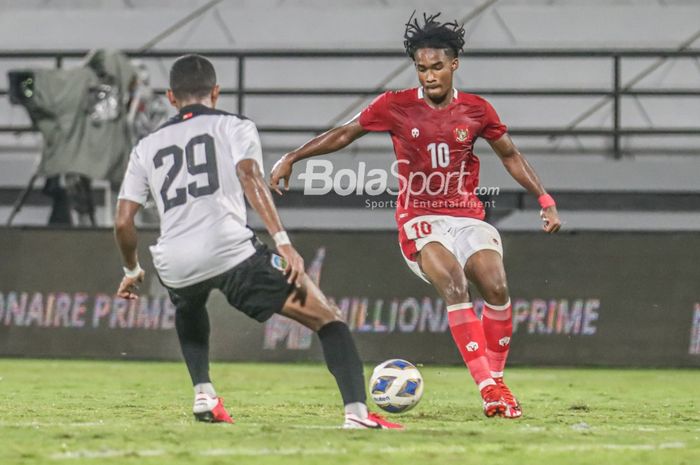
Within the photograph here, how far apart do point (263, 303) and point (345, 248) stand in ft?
20.5

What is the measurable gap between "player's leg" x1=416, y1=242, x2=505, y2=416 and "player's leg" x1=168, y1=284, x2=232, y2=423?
163cm

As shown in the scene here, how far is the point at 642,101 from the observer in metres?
16.9

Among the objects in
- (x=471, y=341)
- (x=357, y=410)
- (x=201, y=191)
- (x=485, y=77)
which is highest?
(x=485, y=77)

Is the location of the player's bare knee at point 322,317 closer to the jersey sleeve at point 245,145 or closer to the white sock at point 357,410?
the white sock at point 357,410

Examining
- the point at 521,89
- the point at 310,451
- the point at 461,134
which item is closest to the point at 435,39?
the point at 461,134

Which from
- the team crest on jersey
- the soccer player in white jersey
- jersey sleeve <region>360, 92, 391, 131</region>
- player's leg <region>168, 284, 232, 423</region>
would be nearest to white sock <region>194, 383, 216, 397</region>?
player's leg <region>168, 284, 232, 423</region>

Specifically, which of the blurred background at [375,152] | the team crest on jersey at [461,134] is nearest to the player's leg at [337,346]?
the team crest on jersey at [461,134]

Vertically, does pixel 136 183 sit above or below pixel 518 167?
below

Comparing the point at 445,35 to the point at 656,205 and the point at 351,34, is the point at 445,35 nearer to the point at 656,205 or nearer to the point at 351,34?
the point at 656,205

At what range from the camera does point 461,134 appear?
859cm

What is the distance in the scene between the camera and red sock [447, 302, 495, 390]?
812 centimetres

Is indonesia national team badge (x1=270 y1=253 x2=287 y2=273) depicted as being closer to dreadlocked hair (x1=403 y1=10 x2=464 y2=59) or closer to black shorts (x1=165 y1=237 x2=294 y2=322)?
black shorts (x1=165 y1=237 x2=294 y2=322)

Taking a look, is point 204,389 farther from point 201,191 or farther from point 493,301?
point 493,301

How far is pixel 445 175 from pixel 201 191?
2.25m
